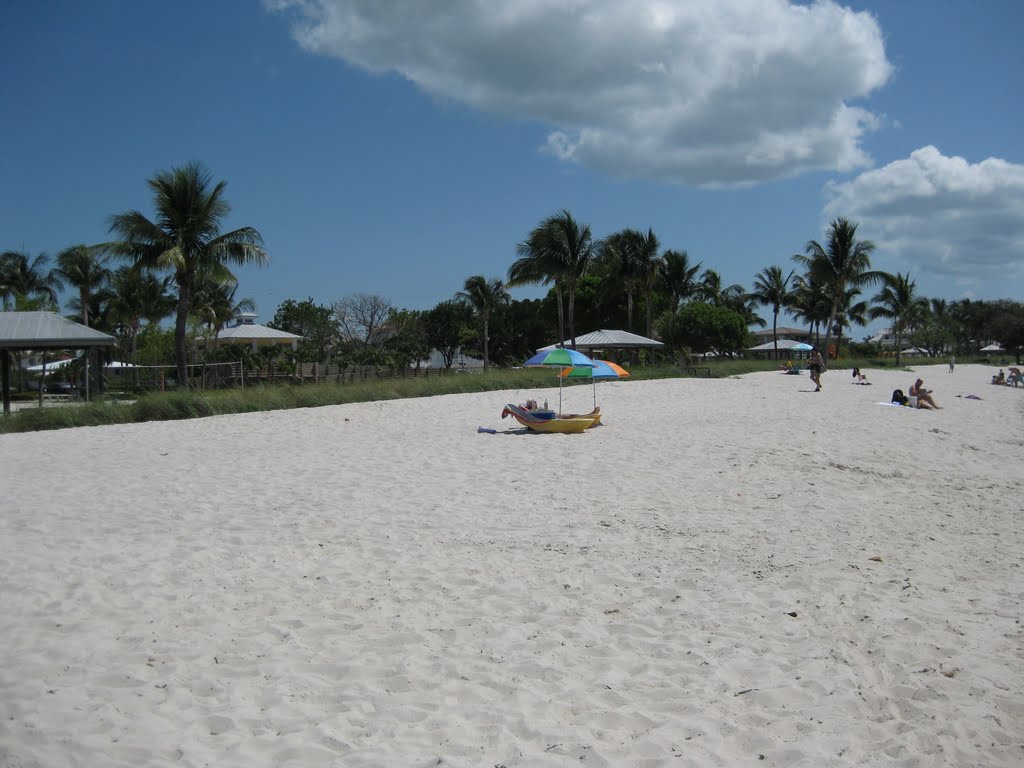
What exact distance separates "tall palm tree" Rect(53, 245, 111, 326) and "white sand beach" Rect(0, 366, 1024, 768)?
122 feet

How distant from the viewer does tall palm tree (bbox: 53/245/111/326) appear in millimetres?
41344

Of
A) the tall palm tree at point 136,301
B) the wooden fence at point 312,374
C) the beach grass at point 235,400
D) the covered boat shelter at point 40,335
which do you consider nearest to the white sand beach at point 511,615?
the beach grass at point 235,400

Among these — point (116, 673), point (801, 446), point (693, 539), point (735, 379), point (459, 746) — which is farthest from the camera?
point (735, 379)

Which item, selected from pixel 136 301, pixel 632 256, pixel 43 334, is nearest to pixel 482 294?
pixel 632 256

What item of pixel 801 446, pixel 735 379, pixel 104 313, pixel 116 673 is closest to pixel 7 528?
pixel 116 673

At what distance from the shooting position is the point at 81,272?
1638 inches

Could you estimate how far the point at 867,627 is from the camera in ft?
14.2

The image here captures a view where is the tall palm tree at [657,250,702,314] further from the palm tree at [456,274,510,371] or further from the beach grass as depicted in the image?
the beach grass

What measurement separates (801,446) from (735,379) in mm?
19103

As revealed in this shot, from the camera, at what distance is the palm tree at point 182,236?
2362 centimetres

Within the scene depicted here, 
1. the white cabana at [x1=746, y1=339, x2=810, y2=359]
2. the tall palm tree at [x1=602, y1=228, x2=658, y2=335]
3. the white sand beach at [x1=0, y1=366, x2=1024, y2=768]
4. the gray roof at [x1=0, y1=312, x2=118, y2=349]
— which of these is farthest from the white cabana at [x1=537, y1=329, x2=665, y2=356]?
the white sand beach at [x1=0, y1=366, x2=1024, y2=768]

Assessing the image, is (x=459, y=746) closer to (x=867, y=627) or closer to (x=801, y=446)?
(x=867, y=627)

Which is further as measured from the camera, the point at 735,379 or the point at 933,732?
the point at 735,379

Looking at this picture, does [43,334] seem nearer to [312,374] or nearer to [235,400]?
[235,400]
